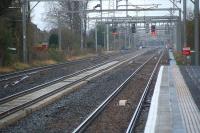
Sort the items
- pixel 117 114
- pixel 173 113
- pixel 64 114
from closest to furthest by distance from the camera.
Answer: pixel 173 113 < pixel 117 114 < pixel 64 114

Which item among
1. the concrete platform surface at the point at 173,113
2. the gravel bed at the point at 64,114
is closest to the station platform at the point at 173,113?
the concrete platform surface at the point at 173,113

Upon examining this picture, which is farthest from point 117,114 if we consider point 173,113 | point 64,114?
point 173,113

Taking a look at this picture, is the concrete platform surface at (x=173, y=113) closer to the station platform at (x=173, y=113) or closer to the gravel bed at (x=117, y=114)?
the station platform at (x=173, y=113)

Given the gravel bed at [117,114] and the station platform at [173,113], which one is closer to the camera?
the station platform at [173,113]

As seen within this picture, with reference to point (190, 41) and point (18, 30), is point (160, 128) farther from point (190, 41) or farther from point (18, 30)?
point (190, 41)

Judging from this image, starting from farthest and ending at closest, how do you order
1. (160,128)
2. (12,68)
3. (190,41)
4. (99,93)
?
(190,41), (12,68), (99,93), (160,128)

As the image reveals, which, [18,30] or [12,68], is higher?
[18,30]

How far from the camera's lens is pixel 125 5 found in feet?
246

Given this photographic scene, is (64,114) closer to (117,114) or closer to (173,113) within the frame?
(117,114)

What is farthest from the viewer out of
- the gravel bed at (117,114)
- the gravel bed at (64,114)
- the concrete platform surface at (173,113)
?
the gravel bed at (64,114)

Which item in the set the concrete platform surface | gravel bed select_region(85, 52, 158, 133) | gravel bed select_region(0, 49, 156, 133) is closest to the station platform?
the concrete platform surface

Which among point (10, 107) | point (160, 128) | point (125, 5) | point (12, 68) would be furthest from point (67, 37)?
point (160, 128)

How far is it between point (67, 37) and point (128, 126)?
2468 inches

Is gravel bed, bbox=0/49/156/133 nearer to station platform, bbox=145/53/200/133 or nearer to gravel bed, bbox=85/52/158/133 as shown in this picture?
gravel bed, bbox=85/52/158/133
